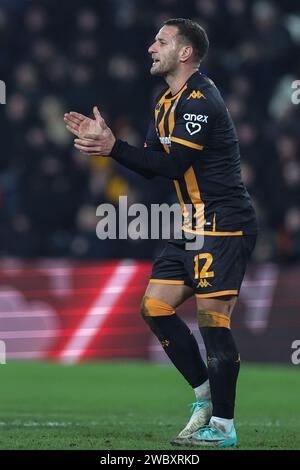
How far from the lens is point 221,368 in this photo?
21.7 feet

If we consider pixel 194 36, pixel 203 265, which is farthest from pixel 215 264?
pixel 194 36

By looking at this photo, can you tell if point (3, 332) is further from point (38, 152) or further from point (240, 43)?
point (240, 43)

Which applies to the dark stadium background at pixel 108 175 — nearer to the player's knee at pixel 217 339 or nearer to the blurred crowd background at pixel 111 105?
the blurred crowd background at pixel 111 105

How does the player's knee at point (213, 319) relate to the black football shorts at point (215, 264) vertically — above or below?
below

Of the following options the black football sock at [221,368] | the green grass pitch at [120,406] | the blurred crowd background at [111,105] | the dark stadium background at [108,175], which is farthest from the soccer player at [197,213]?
the blurred crowd background at [111,105]

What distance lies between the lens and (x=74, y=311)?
43.5 feet

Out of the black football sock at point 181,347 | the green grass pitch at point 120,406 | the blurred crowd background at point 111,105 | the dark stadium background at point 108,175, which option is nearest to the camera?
the green grass pitch at point 120,406

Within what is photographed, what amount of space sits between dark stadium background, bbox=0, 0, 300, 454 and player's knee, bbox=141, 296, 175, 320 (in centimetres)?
442

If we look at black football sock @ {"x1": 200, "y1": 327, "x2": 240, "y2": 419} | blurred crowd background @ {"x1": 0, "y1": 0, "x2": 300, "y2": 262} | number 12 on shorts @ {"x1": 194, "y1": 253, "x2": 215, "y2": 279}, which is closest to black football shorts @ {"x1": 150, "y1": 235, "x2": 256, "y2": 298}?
number 12 on shorts @ {"x1": 194, "y1": 253, "x2": 215, "y2": 279}

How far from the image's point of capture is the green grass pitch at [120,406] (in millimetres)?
6824

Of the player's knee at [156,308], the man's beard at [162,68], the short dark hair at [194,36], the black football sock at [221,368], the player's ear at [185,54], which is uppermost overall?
the short dark hair at [194,36]

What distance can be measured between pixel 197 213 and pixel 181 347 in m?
0.80

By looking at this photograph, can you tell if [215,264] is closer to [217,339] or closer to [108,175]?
[217,339]

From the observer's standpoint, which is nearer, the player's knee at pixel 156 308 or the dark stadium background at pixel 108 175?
the player's knee at pixel 156 308
